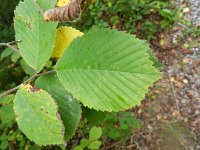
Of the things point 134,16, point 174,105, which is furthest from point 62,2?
point 134,16

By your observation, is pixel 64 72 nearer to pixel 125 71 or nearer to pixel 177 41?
pixel 125 71

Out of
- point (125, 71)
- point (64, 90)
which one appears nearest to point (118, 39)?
point (125, 71)

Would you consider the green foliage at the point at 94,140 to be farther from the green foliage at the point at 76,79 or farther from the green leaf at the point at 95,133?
the green foliage at the point at 76,79

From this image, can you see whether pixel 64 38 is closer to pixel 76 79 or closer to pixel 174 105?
pixel 76 79

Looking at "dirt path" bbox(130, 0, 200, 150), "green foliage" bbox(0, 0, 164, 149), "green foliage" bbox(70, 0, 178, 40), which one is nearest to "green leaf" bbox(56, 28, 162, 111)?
"green foliage" bbox(0, 0, 164, 149)

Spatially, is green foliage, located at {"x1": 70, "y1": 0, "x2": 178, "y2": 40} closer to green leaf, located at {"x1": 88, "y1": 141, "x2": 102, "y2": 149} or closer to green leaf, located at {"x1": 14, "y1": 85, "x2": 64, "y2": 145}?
green leaf, located at {"x1": 88, "y1": 141, "x2": 102, "y2": 149}

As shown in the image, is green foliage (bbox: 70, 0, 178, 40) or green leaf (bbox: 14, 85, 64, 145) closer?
green leaf (bbox: 14, 85, 64, 145)
